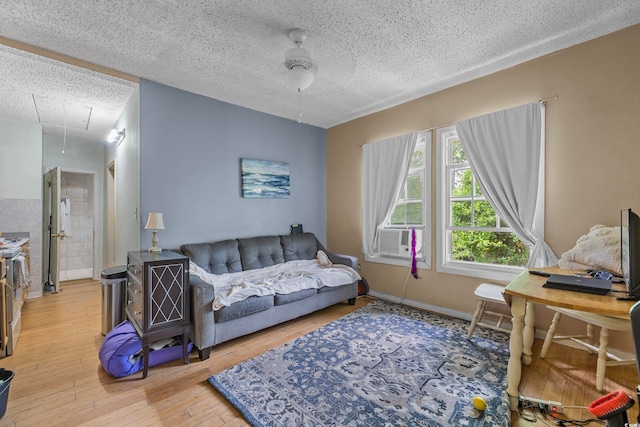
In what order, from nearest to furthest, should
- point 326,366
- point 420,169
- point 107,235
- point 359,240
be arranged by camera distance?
1. point 326,366
2. point 420,169
3. point 359,240
4. point 107,235

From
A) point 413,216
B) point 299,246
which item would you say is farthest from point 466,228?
point 299,246

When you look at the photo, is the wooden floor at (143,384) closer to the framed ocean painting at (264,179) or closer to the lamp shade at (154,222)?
the lamp shade at (154,222)

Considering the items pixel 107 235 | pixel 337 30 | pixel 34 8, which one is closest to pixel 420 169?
pixel 337 30

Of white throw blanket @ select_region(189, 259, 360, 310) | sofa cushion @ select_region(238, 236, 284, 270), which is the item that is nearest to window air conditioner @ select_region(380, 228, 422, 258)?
white throw blanket @ select_region(189, 259, 360, 310)

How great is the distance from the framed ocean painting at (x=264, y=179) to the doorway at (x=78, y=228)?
Answer: 11.2ft

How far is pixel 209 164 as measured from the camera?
3.54 meters

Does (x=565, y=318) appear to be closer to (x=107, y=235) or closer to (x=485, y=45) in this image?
(x=485, y=45)

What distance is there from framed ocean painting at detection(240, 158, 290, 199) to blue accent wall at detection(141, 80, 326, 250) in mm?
81

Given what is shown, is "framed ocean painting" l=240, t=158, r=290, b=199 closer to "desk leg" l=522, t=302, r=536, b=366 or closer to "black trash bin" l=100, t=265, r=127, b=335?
"black trash bin" l=100, t=265, r=127, b=335

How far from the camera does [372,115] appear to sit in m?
4.16

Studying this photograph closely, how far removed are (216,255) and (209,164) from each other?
44.7 inches

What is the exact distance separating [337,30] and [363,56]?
0.48m

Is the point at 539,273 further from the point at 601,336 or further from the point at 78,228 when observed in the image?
the point at 78,228

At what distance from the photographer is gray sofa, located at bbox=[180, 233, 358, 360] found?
2.42 m
